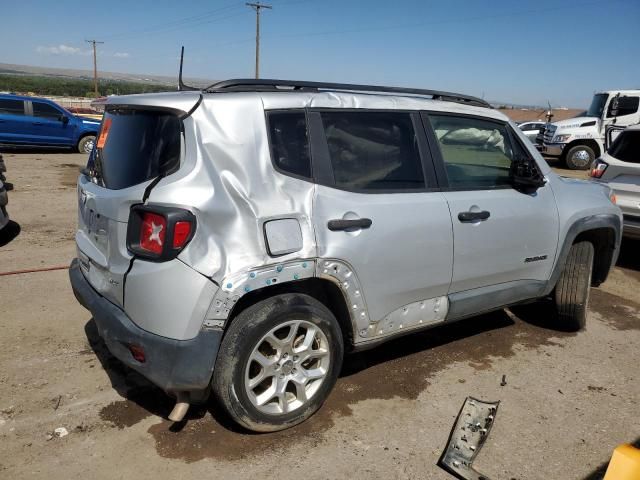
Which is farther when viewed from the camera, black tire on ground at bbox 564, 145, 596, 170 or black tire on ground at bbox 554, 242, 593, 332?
black tire on ground at bbox 564, 145, 596, 170

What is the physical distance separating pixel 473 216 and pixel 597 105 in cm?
1538

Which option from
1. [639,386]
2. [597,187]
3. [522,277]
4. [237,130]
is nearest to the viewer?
[237,130]

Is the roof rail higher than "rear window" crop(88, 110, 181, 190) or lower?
higher

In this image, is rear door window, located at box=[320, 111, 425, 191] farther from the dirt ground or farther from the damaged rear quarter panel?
the dirt ground

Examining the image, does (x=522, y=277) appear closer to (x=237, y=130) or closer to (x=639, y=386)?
(x=639, y=386)

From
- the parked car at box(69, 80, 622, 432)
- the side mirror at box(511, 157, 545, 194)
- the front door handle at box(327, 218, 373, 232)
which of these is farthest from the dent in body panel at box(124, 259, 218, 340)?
the side mirror at box(511, 157, 545, 194)

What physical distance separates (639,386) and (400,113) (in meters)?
2.47

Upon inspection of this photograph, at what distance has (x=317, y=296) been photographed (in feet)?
9.67

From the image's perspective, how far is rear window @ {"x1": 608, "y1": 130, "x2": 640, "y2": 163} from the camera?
21.1ft

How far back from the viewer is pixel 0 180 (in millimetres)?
6414

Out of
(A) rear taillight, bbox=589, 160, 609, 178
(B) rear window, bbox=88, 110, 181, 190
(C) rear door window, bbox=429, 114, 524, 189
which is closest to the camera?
(B) rear window, bbox=88, 110, 181, 190

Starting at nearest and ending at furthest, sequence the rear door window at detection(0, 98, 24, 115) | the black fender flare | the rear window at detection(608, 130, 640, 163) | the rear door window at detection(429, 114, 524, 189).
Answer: the rear door window at detection(429, 114, 524, 189)
the black fender flare
the rear window at detection(608, 130, 640, 163)
the rear door window at detection(0, 98, 24, 115)

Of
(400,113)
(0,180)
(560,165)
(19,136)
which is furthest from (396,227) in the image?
(560,165)

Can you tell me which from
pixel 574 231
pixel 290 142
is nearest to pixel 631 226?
pixel 574 231
